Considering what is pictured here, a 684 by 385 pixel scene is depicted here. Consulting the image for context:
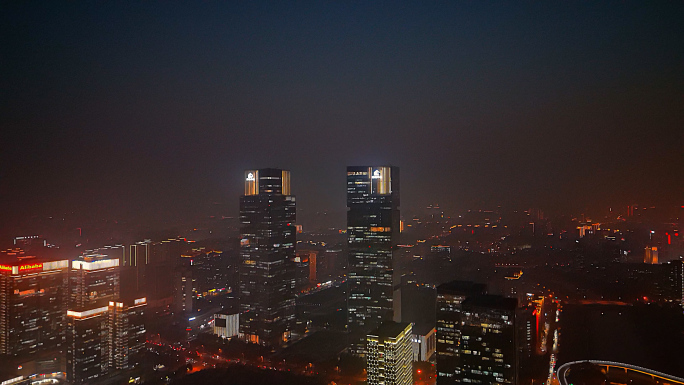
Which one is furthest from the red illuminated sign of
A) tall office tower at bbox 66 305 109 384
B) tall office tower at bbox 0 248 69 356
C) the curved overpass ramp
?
the curved overpass ramp

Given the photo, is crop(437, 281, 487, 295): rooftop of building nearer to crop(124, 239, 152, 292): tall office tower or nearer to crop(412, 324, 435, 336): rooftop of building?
A: crop(412, 324, 435, 336): rooftop of building

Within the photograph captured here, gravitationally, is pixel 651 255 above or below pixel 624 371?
above

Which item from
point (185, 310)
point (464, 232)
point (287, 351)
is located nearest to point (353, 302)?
point (287, 351)

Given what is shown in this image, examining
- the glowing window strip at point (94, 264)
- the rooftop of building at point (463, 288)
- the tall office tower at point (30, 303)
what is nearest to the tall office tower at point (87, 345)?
the tall office tower at point (30, 303)

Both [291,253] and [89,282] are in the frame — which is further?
[291,253]

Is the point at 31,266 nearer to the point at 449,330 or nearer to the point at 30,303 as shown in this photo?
the point at 30,303

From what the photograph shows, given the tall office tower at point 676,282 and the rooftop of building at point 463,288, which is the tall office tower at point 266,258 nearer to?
the rooftop of building at point 463,288

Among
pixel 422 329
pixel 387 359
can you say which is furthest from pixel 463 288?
pixel 422 329
